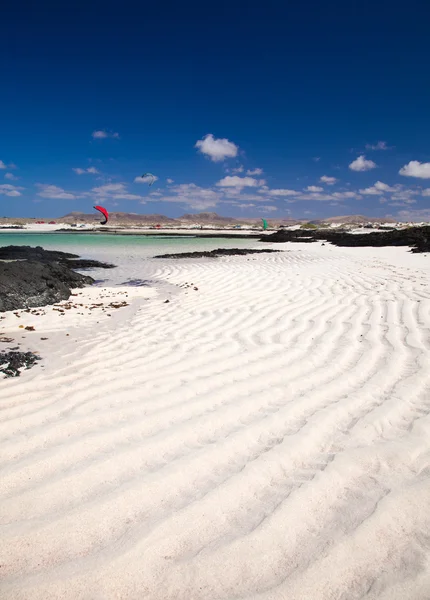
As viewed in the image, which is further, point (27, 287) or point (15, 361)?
point (27, 287)

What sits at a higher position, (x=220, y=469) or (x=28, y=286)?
(x=28, y=286)

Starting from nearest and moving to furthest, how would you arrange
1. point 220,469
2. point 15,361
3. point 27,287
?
point 220,469, point 15,361, point 27,287

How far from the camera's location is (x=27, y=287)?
7.32 m

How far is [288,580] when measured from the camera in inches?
57.2

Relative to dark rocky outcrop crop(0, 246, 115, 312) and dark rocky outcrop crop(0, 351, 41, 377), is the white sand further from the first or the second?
dark rocky outcrop crop(0, 246, 115, 312)

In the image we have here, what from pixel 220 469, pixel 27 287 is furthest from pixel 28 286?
pixel 220 469

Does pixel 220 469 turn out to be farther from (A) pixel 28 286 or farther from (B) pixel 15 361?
(A) pixel 28 286

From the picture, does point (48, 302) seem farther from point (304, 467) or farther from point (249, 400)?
point (304, 467)

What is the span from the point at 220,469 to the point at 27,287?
6583mm

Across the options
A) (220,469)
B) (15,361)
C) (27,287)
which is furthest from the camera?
(27,287)

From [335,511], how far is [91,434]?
5.36 ft

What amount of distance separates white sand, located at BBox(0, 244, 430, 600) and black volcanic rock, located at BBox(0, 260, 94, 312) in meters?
2.70

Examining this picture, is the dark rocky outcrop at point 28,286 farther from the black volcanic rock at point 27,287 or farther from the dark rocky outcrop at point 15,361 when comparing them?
the dark rocky outcrop at point 15,361

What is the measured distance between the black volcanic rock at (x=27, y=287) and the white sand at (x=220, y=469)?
2.70 metres
